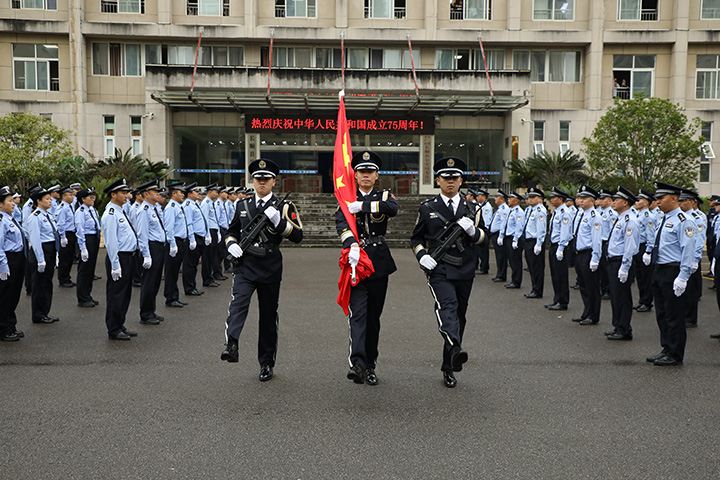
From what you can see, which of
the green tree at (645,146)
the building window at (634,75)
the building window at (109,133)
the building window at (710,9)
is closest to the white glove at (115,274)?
the green tree at (645,146)

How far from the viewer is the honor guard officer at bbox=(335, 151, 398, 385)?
5828mm

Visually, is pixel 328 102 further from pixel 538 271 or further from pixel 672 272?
pixel 672 272

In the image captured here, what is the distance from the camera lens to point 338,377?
617 cm

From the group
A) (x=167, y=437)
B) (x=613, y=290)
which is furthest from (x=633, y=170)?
(x=167, y=437)

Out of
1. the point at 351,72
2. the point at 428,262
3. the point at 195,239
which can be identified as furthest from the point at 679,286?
the point at 351,72

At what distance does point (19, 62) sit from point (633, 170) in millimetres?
30124

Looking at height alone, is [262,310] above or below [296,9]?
below

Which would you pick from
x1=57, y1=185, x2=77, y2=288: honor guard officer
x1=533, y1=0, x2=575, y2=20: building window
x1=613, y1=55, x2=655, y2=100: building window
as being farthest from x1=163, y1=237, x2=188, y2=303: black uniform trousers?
x1=613, y1=55, x2=655, y2=100: building window

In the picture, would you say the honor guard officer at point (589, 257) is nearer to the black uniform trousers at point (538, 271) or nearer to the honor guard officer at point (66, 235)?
the black uniform trousers at point (538, 271)

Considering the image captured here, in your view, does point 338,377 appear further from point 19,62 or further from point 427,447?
point 19,62

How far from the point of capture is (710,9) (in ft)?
106

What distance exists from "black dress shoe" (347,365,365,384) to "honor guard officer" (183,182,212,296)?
6.74 m

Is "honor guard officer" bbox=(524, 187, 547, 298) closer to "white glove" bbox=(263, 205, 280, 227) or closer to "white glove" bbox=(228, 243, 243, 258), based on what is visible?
"white glove" bbox=(263, 205, 280, 227)

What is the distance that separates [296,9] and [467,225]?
30.1 metres
